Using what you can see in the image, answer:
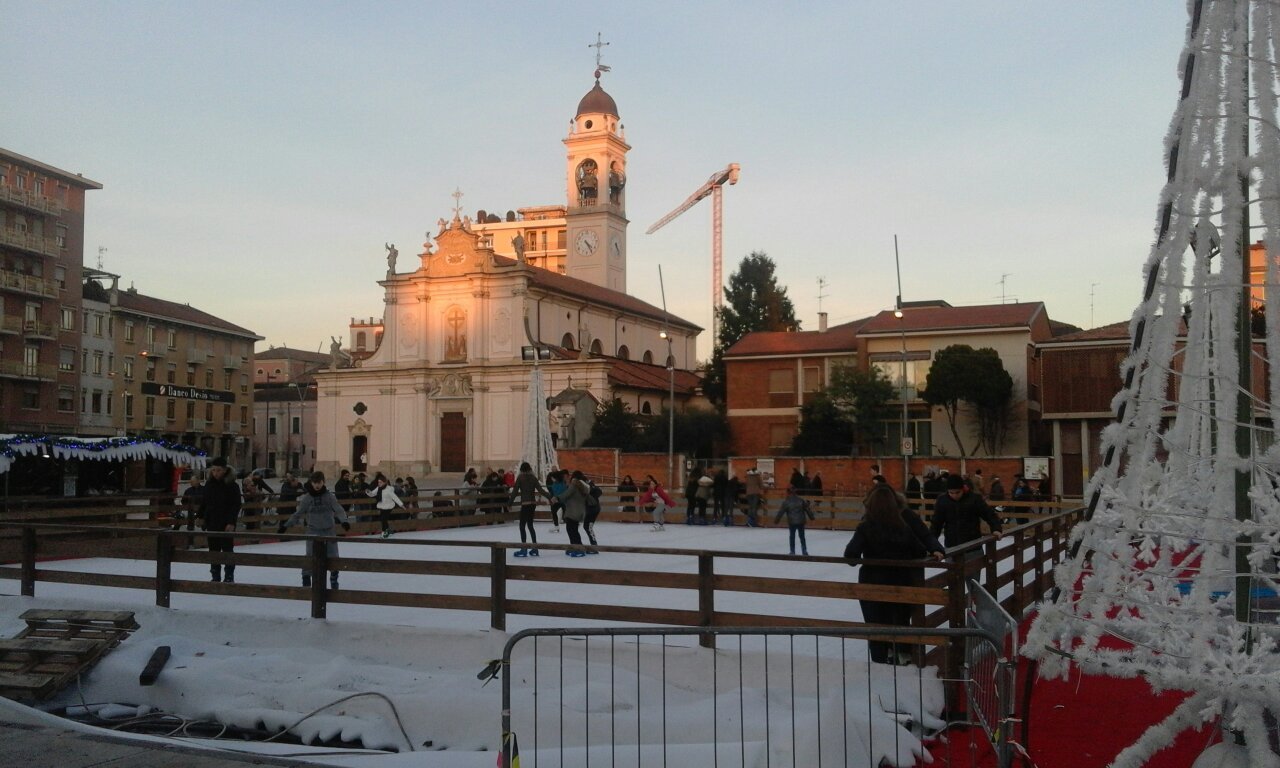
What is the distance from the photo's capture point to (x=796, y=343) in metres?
52.0

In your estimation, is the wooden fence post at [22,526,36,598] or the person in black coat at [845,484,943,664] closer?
the person in black coat at [845,484,943,664]

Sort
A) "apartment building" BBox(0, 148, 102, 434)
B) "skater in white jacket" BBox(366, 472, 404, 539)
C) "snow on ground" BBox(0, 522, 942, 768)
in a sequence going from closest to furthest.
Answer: "snow on ground" BBox(0, 522, 942, 768), "skater in white jacket" BBox(366, 472, 404, 539), "apartment building" BBox(0, 148, 102, 434)

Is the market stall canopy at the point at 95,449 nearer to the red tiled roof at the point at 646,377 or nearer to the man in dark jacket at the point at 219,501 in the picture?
the man in dark jacket at the point at 219,501

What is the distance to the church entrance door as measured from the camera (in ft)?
197

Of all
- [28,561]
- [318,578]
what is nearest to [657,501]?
[28,561]

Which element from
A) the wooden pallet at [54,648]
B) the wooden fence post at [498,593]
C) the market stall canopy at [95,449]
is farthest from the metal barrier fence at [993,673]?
the market stall canopy at [95,449]

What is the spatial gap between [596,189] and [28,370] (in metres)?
36.7

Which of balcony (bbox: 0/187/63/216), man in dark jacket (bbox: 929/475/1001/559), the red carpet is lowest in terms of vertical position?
the red carpet

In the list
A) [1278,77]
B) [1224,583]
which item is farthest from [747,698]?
[1278,77]

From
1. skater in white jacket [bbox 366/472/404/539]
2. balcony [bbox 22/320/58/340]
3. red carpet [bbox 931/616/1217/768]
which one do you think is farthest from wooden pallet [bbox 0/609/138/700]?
balcony [bbox 22/320/58/340]

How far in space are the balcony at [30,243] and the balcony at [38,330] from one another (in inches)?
143

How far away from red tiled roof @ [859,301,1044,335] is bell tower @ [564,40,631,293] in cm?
3067

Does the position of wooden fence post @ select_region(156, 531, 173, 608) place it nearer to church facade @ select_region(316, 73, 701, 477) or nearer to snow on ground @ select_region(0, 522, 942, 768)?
snow on ground @ select_region(0, 522, 942, 768)

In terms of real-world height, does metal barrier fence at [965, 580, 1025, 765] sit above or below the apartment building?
below
